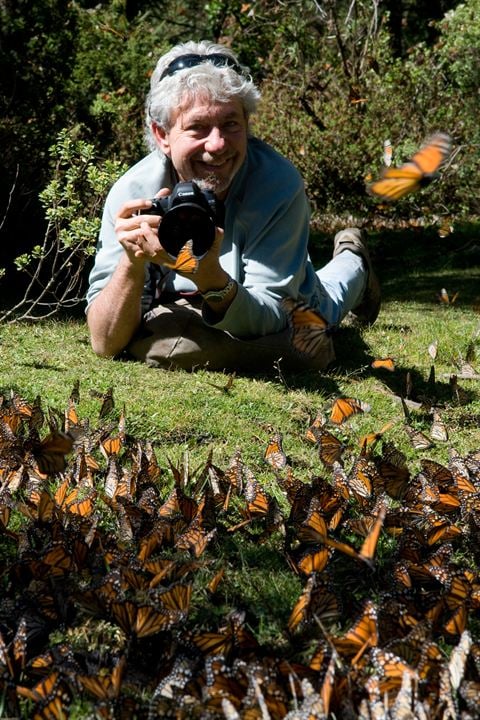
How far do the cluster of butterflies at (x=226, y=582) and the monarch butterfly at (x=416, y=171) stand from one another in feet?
3.54

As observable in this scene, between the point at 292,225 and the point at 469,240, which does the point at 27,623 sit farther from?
the point at 469,240

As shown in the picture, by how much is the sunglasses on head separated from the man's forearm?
103 centimetres

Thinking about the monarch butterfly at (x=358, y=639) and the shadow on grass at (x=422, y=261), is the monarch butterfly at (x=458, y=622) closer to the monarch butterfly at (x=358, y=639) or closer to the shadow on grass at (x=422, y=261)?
the monarch butterfly at (x=358, y=639)

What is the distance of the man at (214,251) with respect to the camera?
4.43 m

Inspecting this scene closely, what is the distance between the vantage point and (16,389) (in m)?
4.53

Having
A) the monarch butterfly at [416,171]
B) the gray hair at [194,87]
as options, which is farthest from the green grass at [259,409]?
the gray hair at [194,87]

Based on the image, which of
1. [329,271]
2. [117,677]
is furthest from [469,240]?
[117,677]

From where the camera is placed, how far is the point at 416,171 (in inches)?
129

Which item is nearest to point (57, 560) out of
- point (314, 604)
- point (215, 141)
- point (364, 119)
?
point (314, 604)

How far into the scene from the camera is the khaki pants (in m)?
4.87

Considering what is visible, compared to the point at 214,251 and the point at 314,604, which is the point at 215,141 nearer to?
the point at 214,251

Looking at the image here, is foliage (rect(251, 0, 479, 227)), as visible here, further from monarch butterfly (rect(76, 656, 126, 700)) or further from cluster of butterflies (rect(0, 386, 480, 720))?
monarch butterfly (rect(76, 656, 126, 700))

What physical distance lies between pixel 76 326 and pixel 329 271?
6.14 ft

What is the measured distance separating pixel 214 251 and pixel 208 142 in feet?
2.13
